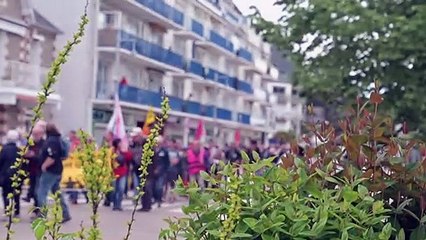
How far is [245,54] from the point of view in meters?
87.1

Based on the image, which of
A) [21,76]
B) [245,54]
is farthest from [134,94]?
[245,54]

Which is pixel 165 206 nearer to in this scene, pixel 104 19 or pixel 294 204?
pixel 294 204

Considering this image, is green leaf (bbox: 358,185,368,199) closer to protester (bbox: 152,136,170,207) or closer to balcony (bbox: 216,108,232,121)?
protester (bbox: 152,136,170,207)

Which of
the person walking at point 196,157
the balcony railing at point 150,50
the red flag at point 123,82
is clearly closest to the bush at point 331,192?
the person walking at point 196,157

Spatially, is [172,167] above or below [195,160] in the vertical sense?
below

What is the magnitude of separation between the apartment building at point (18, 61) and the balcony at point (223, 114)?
33.0 meters

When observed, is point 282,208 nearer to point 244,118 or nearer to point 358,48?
point 358,48

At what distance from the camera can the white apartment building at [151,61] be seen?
43688mm

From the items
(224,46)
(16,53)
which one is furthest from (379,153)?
(224,46)

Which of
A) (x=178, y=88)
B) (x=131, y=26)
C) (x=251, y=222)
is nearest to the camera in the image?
(x=251, y=222)

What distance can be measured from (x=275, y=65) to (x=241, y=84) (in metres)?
27.3

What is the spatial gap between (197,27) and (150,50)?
8.17 metres

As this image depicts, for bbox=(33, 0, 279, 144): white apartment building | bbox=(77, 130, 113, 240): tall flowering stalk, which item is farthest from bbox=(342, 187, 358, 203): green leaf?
bbox=(33, 0, 279, 144): white apartment building

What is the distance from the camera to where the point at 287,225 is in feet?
15.2
